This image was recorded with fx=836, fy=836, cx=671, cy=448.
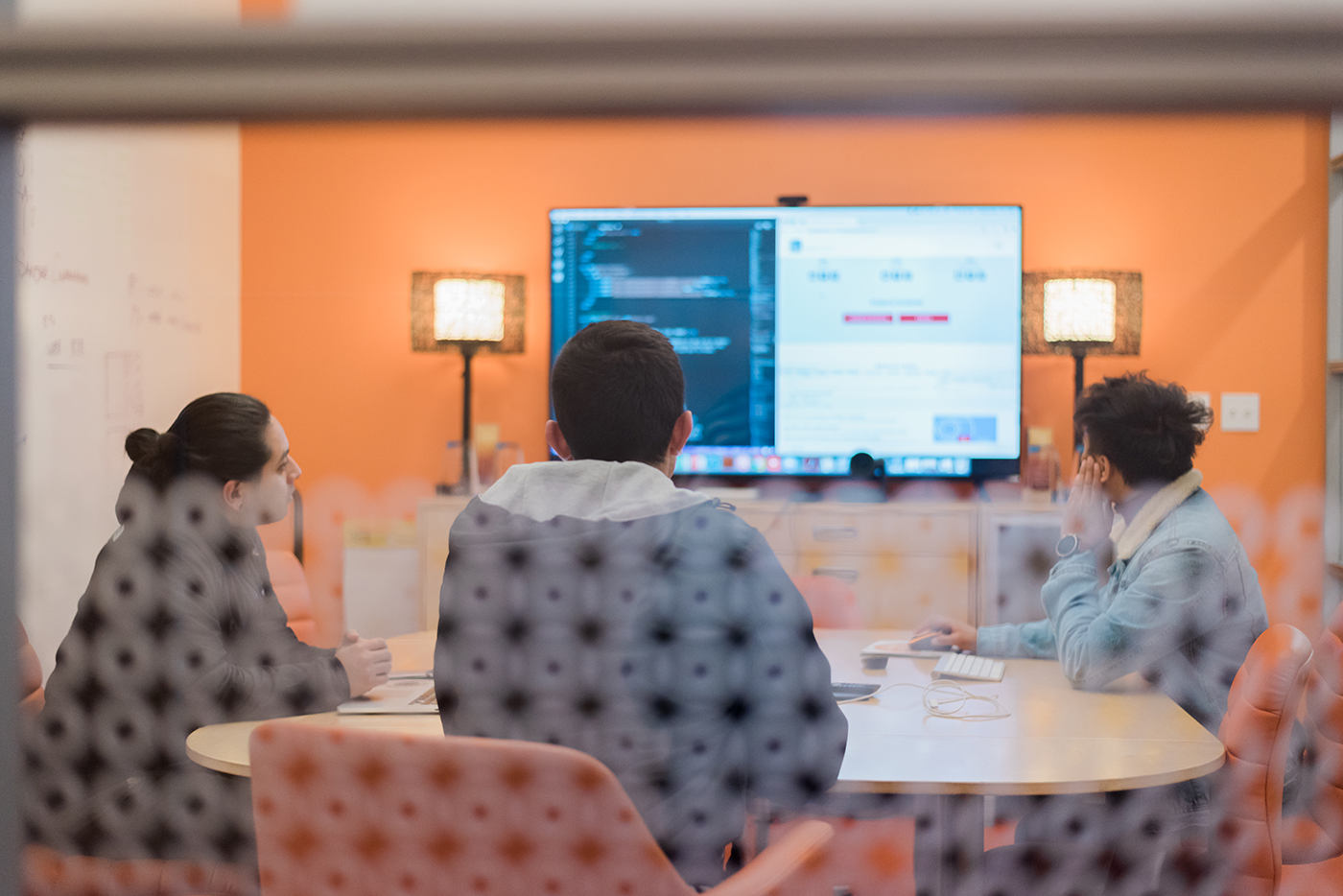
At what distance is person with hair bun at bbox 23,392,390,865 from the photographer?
0.38 m

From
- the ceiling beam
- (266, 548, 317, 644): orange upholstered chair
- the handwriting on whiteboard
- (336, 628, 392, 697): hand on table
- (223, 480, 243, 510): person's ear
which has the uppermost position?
the ceiling beam

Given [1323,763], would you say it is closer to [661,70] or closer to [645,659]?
[645,659]

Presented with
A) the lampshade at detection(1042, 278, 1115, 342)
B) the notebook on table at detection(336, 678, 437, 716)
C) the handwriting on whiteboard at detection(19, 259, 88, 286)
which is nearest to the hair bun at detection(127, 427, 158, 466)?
the handwriting on whiteboard at detection(19, 259, 88, 286)

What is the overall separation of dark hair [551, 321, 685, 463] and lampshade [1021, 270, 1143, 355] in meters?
1.49

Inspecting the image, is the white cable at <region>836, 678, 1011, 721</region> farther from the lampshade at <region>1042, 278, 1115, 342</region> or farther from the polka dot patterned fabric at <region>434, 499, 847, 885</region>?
the lampshade at <region>1042, 278, 1115, 342</region>

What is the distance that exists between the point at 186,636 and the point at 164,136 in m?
0.31

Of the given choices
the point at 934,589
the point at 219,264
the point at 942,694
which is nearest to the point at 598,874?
the point at 219,264

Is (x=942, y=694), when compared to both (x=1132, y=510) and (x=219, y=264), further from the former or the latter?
(x=219, y=264)

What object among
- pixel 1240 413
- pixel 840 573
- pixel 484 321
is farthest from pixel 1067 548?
pixel 484 321

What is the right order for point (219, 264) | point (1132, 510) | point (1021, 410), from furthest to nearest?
point (1021, 410) → point (1132, 510) → point (219, 264)

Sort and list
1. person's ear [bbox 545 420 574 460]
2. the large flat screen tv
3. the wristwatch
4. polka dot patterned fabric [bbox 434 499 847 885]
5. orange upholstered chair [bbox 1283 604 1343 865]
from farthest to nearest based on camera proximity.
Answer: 1. the large flat screen tv
2. the wristwatch
3. person's ear [bbox 545 420 574 460]
4. polka dot patterned fabric [bbox 434 499 847 885]
5. orange upholstered chair [bbox 1283 604 1343 865]

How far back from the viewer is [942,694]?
1.00m

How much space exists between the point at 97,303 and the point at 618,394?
0.38 metres

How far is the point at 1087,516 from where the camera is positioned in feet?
3.40
